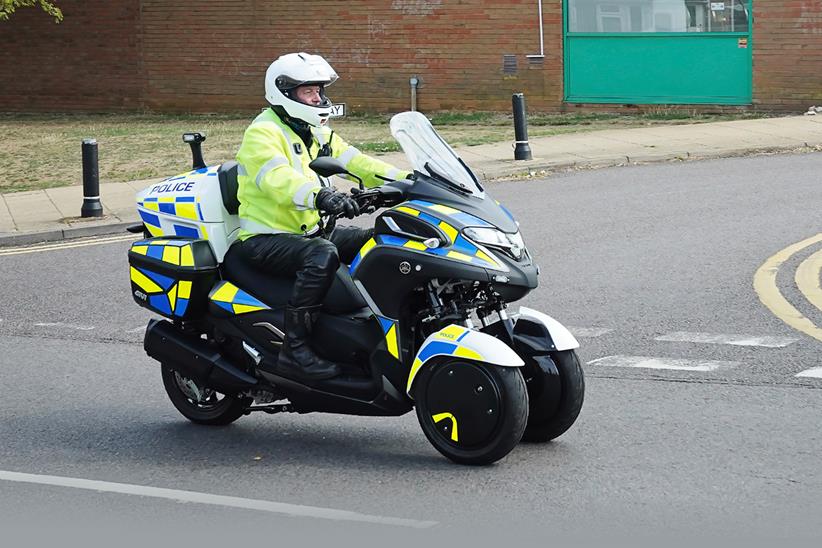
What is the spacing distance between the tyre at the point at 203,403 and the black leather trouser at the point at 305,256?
83 centimetres

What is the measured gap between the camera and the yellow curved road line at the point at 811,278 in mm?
9766

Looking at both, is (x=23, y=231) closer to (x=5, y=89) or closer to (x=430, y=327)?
(x=430, y=327)

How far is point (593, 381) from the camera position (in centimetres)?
776

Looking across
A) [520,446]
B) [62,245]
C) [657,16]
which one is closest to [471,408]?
[520,446]

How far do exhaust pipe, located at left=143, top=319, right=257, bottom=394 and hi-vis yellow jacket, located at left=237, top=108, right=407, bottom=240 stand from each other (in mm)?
636

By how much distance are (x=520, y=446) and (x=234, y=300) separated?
5.18 feet

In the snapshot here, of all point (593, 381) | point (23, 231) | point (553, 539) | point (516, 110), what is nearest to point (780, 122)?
point (516, 110)

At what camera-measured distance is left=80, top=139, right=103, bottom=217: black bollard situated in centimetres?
1498

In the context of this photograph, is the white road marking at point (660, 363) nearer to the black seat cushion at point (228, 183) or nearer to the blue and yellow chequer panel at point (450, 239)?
the blue and yellow chequer panel at point (450, 239)

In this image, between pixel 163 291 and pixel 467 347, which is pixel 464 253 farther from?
pixel 163 291

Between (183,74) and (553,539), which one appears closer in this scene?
(553,539)

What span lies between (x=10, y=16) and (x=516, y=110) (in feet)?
50.3

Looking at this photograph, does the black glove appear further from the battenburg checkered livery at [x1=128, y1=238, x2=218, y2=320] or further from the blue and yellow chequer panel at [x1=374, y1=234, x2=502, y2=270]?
the battenburg checkered livery at [x1=128, y1=238, x2=218, y2=320]

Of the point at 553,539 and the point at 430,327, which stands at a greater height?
the point at 430,327
